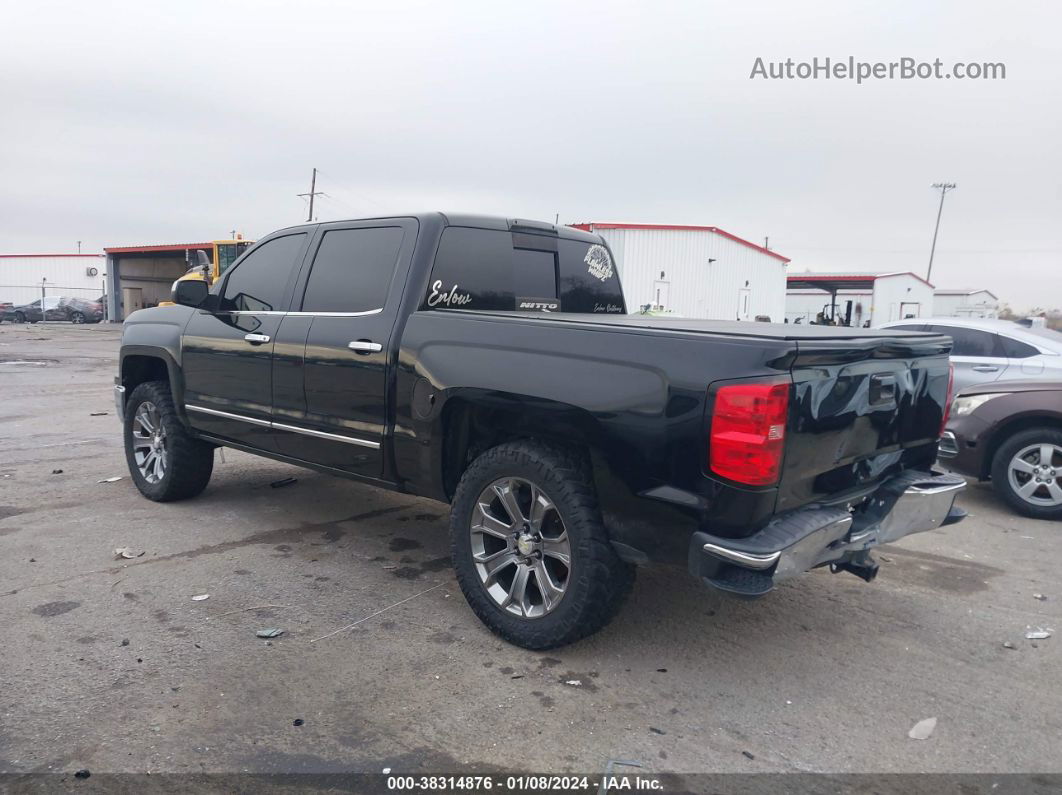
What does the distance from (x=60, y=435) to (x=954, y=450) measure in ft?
29.0

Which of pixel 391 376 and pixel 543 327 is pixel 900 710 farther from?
pixel 391 376

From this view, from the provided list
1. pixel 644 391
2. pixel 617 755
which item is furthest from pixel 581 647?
pixel 644 391

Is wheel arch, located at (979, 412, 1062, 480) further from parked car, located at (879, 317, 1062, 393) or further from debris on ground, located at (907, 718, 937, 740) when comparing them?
debris on ground, located at (907, 718, 937, 740)

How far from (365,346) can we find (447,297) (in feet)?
1.69

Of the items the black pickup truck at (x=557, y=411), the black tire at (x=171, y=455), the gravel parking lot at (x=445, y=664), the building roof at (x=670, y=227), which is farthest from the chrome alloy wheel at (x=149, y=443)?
the building roof at (x=670, y=227)

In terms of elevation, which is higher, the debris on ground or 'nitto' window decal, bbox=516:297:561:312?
'nitto' window decal, bbox=516:297:561:312

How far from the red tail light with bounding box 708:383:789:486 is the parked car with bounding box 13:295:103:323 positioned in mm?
46291

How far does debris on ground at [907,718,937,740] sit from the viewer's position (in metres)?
3.12

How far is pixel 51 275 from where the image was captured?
52.4 meters

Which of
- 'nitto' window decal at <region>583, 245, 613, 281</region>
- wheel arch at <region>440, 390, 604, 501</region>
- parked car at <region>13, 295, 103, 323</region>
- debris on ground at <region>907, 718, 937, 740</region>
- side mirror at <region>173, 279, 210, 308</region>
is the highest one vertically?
'nitto' window decal at <region>583, 245, 613, 281</region>

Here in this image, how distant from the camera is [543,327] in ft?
11.8

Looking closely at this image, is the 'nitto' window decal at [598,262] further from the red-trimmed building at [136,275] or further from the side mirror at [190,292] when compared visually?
the red-trimmed building at [136,275]

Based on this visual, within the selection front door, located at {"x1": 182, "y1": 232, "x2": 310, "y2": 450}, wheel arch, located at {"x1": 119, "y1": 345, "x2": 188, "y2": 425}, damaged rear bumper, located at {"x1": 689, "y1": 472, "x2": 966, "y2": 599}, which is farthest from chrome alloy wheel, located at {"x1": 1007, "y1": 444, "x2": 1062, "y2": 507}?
wheel arch, located at {"x1": 119, "y1": 345, "x2": 188, "y2": 425}

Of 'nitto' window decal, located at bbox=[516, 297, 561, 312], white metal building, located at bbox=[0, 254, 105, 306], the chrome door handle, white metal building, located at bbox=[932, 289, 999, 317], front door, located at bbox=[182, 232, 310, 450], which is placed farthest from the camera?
white metal building, located at bbox=[932, 289, 999, 317]
